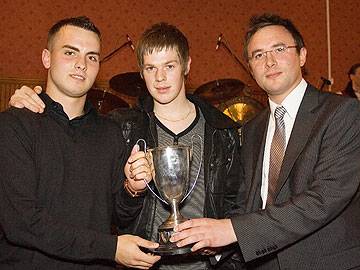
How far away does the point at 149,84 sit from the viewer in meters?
2.24

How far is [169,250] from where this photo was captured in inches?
70.4

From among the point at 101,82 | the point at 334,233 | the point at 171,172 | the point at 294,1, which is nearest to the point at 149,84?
the point at 171,172

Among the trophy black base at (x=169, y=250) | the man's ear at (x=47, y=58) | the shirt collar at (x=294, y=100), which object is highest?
the man's ear at (x=47, y=58)

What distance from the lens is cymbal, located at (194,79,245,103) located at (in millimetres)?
5375

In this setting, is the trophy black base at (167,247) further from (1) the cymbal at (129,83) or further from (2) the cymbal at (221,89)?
(2) the cymbal at (221,89)

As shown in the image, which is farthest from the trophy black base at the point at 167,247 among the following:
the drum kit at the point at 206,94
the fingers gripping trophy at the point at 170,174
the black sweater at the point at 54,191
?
the drum kit at the point at 206,94

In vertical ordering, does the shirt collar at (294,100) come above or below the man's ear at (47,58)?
below

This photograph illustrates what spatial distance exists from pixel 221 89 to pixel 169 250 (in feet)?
Result: 12.6

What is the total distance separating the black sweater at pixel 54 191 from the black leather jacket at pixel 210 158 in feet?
0.62

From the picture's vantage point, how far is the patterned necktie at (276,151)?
2084 millimetres

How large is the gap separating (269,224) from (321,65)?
5.44 metres

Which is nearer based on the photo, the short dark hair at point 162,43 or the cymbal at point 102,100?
the short dark hair at point 162,43

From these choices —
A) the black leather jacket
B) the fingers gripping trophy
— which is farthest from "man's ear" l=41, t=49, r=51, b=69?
the fingers gripping trophy

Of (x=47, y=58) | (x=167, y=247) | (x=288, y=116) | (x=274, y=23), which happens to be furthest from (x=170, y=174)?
(x=274, y=23)
